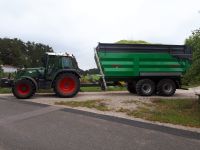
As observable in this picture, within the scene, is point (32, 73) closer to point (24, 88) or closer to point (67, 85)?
point (24, 88)

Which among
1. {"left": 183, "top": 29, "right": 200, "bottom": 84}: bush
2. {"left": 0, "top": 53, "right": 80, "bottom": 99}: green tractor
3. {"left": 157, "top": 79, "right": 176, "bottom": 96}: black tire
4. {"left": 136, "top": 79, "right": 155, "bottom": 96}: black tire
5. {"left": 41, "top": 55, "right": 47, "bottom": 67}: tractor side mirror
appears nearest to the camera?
{"left": 183, "top": 29, "right": 200, "bottom": 84}: bush

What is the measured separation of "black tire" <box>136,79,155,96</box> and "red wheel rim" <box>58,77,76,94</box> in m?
3.49

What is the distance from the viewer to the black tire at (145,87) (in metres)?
19.8

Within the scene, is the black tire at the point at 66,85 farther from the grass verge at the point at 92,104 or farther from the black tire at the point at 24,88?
the grass verge at the point at 92,104

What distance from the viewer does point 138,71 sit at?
19.6 m

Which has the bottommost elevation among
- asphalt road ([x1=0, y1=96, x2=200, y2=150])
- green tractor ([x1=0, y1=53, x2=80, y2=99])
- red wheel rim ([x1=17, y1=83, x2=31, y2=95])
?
asphalt road ([x1=0, y1=96, x2=200, y2=150])

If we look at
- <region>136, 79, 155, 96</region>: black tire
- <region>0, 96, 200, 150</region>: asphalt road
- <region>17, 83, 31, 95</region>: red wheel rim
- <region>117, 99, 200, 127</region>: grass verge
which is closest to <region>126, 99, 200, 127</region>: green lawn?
<region>117, 99, 200, 127</region>: grass verge

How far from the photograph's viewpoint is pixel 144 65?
1977cm

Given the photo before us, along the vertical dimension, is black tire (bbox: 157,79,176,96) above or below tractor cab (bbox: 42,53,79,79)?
below

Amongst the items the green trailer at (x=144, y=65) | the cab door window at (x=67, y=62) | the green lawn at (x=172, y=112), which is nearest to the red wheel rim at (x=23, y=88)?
the cab door window at (x=67, y=62)

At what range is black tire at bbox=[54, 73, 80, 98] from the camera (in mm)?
18719

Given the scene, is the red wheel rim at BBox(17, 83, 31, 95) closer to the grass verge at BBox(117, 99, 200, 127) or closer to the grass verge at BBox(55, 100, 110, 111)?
the grass verge at BBox(55, 100, 110, 111)

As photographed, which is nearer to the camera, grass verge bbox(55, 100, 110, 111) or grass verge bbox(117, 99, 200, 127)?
grass verge bbox(117, 99, 200, 127)

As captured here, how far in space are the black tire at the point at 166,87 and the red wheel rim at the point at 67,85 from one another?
4733 mm
